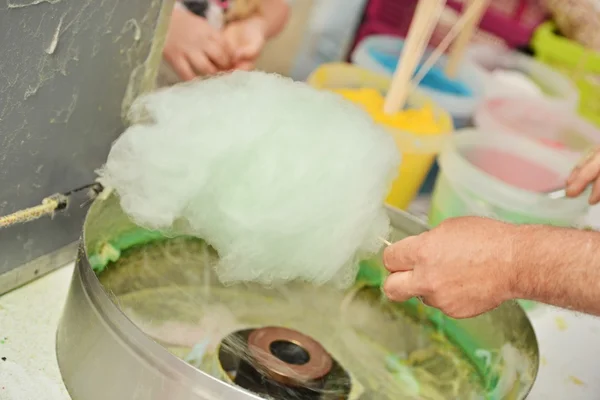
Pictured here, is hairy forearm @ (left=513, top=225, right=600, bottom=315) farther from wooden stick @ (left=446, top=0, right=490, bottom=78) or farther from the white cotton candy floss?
wooden stick @ (left=446, top=0, right=490, bottom=78)

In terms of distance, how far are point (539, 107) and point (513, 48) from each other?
1.68 ft

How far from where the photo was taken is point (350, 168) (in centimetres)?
70

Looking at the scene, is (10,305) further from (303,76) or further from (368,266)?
(303,76)

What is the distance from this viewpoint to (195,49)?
1.20 m

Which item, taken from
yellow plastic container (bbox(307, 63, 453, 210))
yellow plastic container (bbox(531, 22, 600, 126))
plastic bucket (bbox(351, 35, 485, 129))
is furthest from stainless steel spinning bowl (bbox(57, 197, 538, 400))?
yellow plastic container (bbox(531, 22, 600, 126))

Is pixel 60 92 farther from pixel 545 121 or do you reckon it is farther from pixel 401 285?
pixel 545 121

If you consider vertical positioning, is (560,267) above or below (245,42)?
above

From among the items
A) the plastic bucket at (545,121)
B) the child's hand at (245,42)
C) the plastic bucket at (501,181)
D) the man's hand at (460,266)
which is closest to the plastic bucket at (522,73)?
the plastic bucket at (545,121)

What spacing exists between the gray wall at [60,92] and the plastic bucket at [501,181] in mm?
560

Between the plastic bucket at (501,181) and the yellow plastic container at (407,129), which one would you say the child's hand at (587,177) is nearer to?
the plastic bucket at (501,181)

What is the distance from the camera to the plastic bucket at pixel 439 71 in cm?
151

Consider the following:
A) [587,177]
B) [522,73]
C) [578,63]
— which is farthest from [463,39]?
[587,177]

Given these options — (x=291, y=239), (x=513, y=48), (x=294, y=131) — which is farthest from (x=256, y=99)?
(x=513, y=48)

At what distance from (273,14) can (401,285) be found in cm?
104
